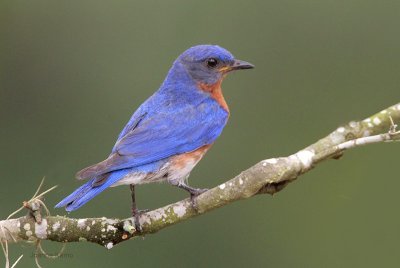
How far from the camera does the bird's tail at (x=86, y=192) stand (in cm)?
526

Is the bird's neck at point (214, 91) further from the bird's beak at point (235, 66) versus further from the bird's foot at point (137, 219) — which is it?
the bird's foot at point (137, 219)

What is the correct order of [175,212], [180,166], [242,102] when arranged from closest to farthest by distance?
[175,212] → [180,166] → [242,102]

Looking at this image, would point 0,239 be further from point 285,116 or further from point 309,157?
point 285,116

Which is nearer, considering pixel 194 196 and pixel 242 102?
pixel 194 196

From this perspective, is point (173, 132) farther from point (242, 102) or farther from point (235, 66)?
point (242, 102)

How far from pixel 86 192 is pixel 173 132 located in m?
0.97

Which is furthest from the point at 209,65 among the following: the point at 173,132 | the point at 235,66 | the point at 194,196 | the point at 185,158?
the point at 194,196

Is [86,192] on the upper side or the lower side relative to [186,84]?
lower

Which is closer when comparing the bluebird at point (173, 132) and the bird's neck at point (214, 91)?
→ the bluebird at point (173, 132)

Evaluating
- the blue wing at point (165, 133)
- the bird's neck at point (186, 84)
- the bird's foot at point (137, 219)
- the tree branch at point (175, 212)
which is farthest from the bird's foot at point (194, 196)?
the bird's neck at point (186, 84)

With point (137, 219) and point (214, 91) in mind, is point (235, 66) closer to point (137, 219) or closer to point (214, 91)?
point (214, 91)

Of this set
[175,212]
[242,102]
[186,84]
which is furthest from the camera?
[242,102]

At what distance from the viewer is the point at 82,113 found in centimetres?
937

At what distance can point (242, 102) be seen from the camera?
9273mm
